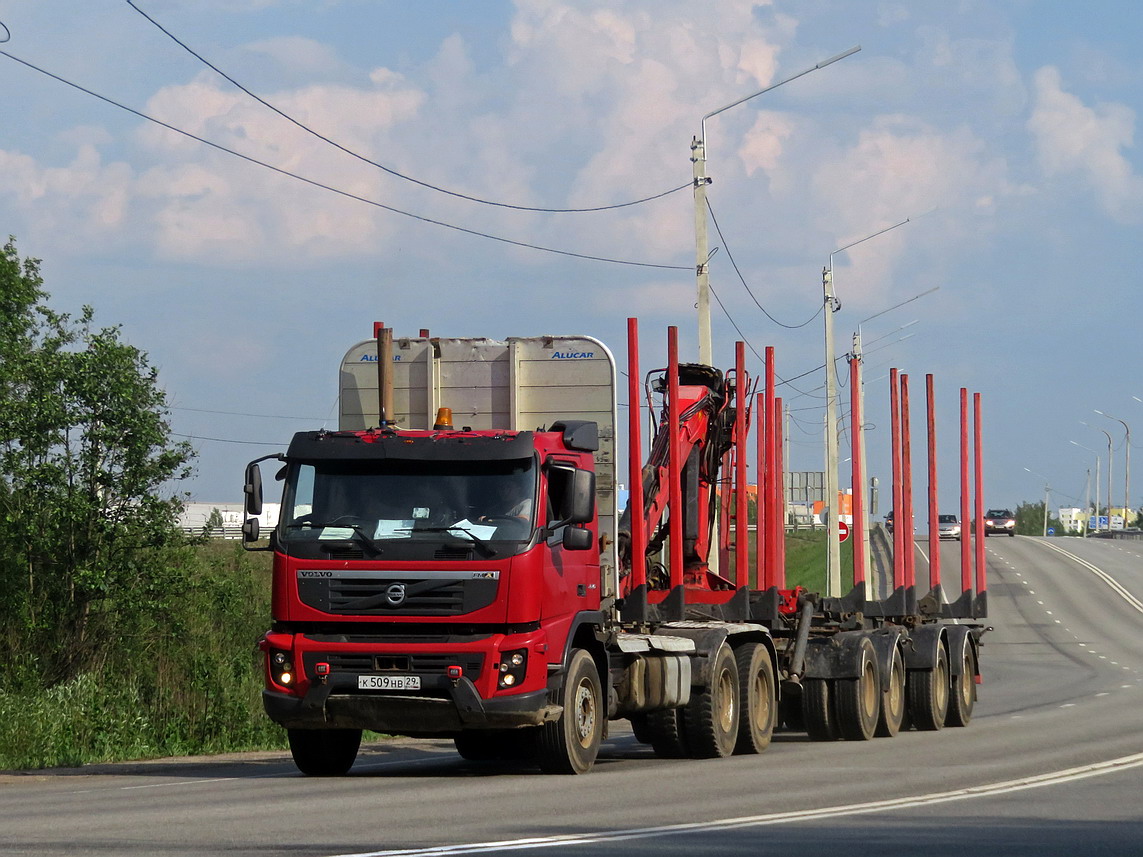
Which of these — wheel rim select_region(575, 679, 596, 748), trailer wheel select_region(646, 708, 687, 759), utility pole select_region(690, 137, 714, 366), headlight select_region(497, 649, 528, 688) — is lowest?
trailer wheel select_region(646, 708, 687, 759)

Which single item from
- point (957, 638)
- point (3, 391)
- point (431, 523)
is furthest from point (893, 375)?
point (3, 391)

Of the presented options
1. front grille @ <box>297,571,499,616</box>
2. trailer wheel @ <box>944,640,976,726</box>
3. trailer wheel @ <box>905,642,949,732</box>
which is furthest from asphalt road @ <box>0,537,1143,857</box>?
trailer wheel @ <box>944,640,976,726</box>

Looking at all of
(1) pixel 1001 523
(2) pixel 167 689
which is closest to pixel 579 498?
(2) pixel 167 689

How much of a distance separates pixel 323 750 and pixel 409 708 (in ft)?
5.71

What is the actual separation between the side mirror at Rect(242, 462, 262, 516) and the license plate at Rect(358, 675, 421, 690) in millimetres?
1528

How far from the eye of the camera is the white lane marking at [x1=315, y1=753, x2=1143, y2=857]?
28.7ft

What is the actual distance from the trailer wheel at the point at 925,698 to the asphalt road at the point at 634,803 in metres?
0.87

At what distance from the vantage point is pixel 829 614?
798 inches

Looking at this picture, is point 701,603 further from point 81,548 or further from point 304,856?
point 81,548

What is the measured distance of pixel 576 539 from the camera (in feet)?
44.2

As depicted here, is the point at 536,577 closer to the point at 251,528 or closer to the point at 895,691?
the point at 251,528

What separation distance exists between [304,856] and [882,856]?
2924 millimetres

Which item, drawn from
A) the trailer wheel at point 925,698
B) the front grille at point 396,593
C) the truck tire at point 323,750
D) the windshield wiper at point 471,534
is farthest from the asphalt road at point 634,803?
the windshield wiper at point 471,534

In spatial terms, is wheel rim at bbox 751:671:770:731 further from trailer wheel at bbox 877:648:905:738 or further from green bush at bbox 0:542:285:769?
green bush at bbox 0:542:285:769
